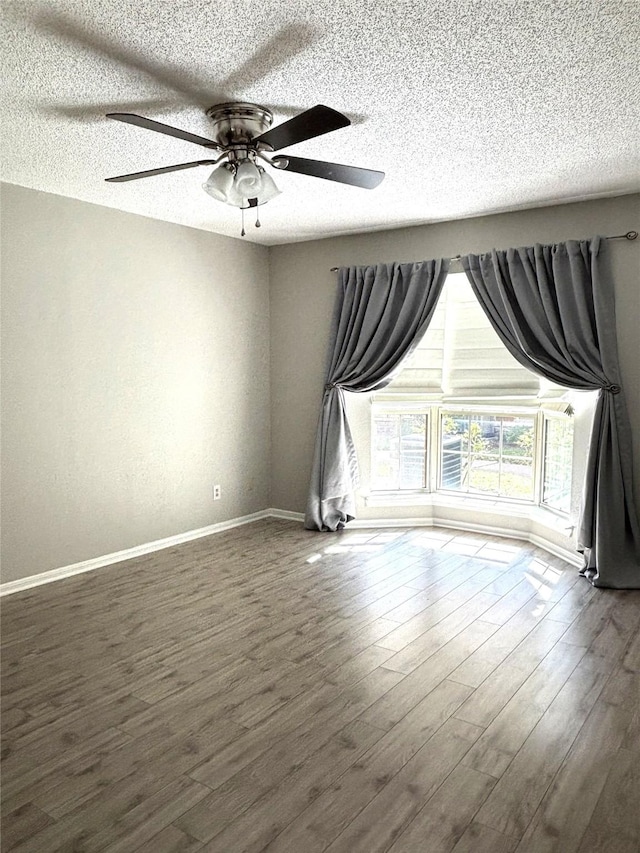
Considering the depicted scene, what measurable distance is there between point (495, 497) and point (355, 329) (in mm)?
1830

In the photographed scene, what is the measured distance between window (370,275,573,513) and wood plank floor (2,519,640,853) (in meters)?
1.02

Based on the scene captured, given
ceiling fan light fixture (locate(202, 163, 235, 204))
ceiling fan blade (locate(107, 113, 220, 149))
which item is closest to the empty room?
ceiling fan light fixture (locate(202, 163, 235, 204))

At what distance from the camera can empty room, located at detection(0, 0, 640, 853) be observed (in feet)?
7.23

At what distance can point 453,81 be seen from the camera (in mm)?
2629

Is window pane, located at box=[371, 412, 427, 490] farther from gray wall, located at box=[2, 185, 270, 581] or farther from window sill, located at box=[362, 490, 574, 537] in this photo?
gray wall, located at box=[2, 185, 270, 581]

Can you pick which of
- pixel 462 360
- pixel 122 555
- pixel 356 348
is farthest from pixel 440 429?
pixel 122 555

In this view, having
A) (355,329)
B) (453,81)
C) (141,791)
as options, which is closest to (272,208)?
(355,329)

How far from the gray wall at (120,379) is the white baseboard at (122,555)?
48 millimetres

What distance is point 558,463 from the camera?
4.95 m

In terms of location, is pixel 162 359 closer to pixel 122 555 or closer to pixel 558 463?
pixel 122 555

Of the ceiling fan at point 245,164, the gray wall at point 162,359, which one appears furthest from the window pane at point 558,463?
the ceiling fan at point 245,164

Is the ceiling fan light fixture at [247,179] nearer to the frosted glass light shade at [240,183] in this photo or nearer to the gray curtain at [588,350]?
the frosted glass light shade at [240,183]

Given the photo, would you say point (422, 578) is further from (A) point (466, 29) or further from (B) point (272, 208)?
(A) point (466, 29)

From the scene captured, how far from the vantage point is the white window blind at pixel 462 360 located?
16.8 ft
